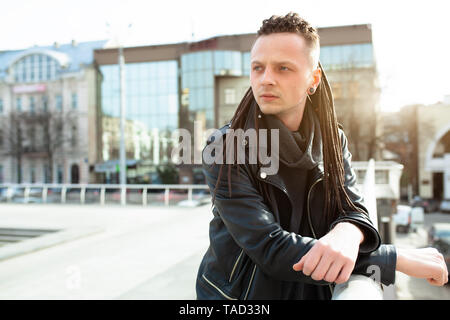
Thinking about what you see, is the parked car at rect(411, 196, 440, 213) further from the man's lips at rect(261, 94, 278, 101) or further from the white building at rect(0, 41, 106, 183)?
the man's lips at rect(261, 94, 278, 101)

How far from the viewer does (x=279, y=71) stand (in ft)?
3.40

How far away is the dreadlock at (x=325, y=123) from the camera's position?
1055 millimetres

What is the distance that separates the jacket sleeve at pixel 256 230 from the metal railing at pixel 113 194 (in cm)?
1178

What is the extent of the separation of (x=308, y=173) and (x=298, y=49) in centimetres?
36

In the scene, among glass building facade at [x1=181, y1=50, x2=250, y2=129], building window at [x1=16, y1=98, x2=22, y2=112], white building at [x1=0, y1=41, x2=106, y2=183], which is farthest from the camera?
building window at [x1=16, y1=98, x2=22, y2=112]

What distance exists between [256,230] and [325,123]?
1.39 ft

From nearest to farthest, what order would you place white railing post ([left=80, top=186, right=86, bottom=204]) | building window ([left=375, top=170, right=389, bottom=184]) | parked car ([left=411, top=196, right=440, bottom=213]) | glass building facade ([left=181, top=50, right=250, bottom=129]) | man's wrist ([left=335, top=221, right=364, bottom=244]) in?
1. man's wrist ([left=335, top=221, right=364, bottom=244])
2. building window ([left=375, top=170, right=389, bottom=184])
3. white railing post ([left=80, top=186, right=86, bottom=204])
4. glass building facade ([left=181, top=50, right=250, bottom=129])
5. parked car ([left=411, top=196, right=440, bottom=213])

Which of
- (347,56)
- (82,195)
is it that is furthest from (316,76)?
(347,56)

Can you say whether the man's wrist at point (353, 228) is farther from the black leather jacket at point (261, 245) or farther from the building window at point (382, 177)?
the building window at point (382, 177)

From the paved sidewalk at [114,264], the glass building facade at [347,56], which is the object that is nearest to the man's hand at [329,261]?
the paved sidewalk at [114,264]

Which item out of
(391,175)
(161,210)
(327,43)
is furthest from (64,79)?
(391,175)

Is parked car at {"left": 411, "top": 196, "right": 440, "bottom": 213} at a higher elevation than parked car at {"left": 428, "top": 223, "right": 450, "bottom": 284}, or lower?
lower

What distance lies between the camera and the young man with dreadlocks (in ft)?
3.29

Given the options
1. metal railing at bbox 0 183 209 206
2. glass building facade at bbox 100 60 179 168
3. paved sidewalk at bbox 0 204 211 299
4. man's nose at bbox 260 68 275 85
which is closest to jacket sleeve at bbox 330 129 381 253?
man's nose at bbox 260 68 275 85
